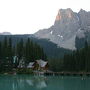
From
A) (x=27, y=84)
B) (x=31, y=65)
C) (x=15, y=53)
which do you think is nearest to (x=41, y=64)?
(x=31, y=65)

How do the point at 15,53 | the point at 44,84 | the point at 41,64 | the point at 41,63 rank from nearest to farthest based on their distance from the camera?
the point at 44,84 → the point at 41,64 → the point at 41,63 → the point at 15,53

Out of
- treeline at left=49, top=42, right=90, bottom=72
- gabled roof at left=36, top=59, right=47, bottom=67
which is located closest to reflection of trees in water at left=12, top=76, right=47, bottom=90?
treeline at left=49, top=42, right=90, bottom=72

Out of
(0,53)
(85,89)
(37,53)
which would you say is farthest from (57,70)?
(85,89)

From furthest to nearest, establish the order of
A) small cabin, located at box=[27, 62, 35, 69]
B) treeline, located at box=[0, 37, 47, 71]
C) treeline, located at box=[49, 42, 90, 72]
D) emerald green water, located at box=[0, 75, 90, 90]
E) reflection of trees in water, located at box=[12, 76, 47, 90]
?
small cabin, located at box=[27, 62, 35, 69]
treeline, located at box=[0, 37, 47, 71]
treeline, located at box=[49, 42, 90, 72]
reflection of trees in water, located at box=[12, 76, 47, 90]
emerald green water, located at box=[0, 75, 90, 90]

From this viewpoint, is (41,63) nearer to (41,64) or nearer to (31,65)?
(41,64)

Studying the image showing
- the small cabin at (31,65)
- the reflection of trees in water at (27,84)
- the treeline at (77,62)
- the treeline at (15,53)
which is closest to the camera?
the reflection of trees in water at (27,84)

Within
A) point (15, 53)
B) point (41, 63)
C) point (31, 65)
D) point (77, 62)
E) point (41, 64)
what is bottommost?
point (31, 65)

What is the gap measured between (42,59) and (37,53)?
204 inches

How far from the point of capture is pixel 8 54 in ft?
325

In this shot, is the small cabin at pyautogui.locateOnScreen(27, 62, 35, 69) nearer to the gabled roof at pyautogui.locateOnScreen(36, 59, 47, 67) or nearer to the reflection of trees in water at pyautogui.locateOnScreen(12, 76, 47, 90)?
the gabled roof at pyautogui.locateOnScreen(36, 59, 47, 67)

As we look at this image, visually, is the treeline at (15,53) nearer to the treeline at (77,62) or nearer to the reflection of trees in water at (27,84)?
the treeline at (77,62)

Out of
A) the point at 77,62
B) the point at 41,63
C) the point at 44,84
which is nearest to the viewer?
the point at 44,84

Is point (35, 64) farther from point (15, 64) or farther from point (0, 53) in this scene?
point (0, 53)

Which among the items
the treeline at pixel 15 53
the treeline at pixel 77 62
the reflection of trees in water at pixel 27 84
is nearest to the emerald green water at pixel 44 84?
the reflection of trees in water at pixel 27 84
